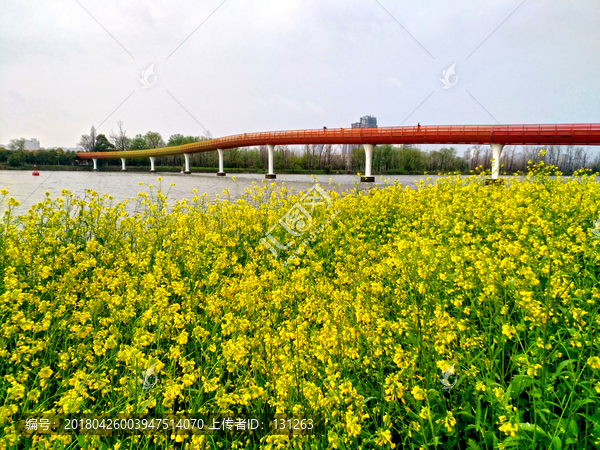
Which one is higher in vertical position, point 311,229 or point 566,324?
point 311,229

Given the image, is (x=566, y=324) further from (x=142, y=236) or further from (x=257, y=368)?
(x=142, y=236)

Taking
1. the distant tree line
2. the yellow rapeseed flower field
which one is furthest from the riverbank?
the yellow rapeseed flower field

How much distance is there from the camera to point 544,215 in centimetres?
551

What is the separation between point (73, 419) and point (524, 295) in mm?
3016

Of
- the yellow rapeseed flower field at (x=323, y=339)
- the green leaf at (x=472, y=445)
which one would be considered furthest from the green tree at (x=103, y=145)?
the green leaf at (x=472, y=445)

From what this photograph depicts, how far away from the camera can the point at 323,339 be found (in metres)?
2.45

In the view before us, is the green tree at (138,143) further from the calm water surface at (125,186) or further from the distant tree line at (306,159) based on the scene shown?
the calm water surface at (125,186)

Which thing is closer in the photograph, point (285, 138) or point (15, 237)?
point (15, 237)

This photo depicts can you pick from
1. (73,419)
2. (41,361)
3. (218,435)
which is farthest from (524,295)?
Result: (41,361)

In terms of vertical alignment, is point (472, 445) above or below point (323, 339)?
below

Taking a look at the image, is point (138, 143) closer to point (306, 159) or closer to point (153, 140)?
point (153, 140)

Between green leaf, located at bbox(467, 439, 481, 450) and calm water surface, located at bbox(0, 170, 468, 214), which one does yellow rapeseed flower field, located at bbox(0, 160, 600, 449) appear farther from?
calm water surface, located at bbox(0, 170, 468, 214)

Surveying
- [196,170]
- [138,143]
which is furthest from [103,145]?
[196,170]

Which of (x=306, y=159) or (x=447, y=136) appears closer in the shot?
(x=447, y=136)
